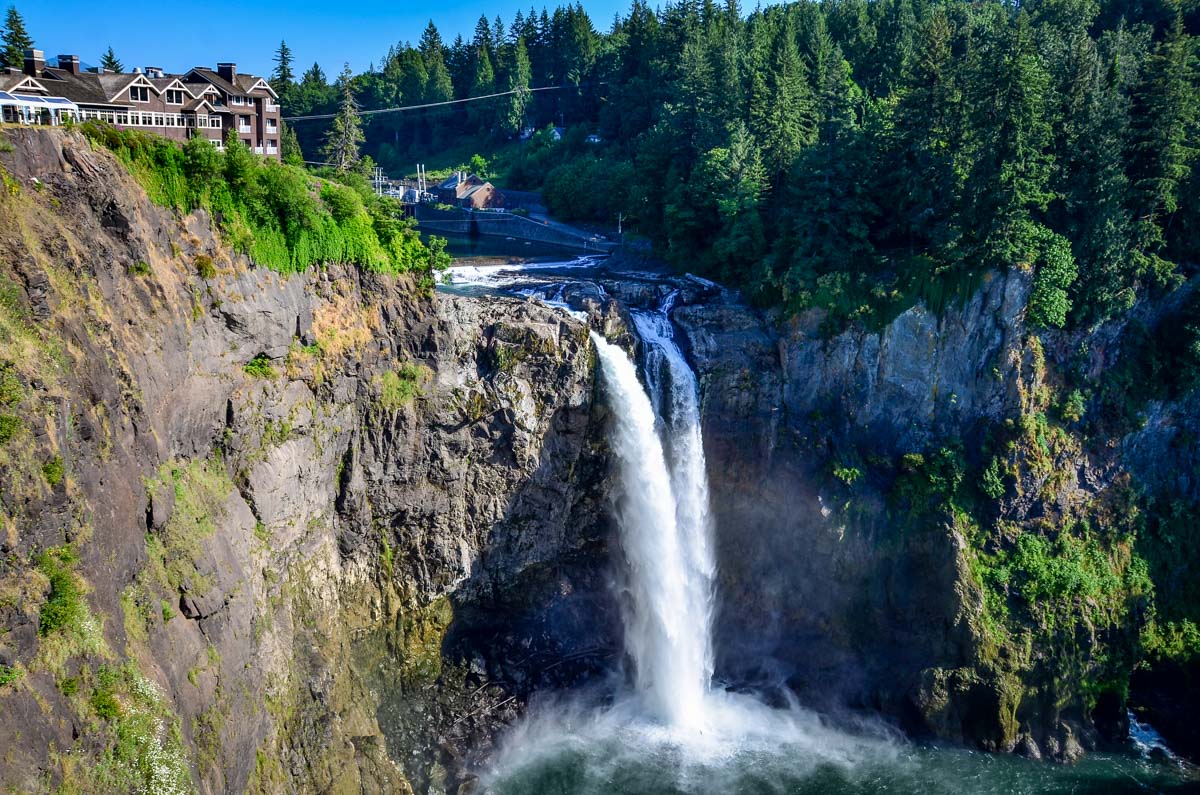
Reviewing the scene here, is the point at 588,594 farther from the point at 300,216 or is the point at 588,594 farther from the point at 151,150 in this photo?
the point at 151,150

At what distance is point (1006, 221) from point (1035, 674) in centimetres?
1709

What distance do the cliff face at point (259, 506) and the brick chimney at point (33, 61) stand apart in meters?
7.91

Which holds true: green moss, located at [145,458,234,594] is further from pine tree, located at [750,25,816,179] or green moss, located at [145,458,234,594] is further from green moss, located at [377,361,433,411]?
pine tree, located at [750,25,816,179]

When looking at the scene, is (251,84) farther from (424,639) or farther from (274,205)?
(424,639)

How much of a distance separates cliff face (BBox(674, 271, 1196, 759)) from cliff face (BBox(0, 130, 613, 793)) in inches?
262

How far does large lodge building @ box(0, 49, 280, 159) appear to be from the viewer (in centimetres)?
2667

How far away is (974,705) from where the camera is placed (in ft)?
114

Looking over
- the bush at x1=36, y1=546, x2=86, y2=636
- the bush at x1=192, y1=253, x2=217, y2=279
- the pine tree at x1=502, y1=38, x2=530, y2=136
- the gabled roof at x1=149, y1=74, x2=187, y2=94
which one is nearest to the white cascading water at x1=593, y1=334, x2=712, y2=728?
the bush at x1=192, y1=253, x2=217, y2=279

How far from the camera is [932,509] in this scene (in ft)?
119

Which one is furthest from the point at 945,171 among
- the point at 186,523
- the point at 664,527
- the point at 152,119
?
A: the point at 186,523

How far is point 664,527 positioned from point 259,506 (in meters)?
15.3

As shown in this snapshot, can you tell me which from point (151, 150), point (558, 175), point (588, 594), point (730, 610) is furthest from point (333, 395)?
point (558, 175)

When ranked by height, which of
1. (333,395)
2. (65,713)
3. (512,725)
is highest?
(333,395)

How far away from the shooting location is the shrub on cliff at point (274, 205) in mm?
24734
